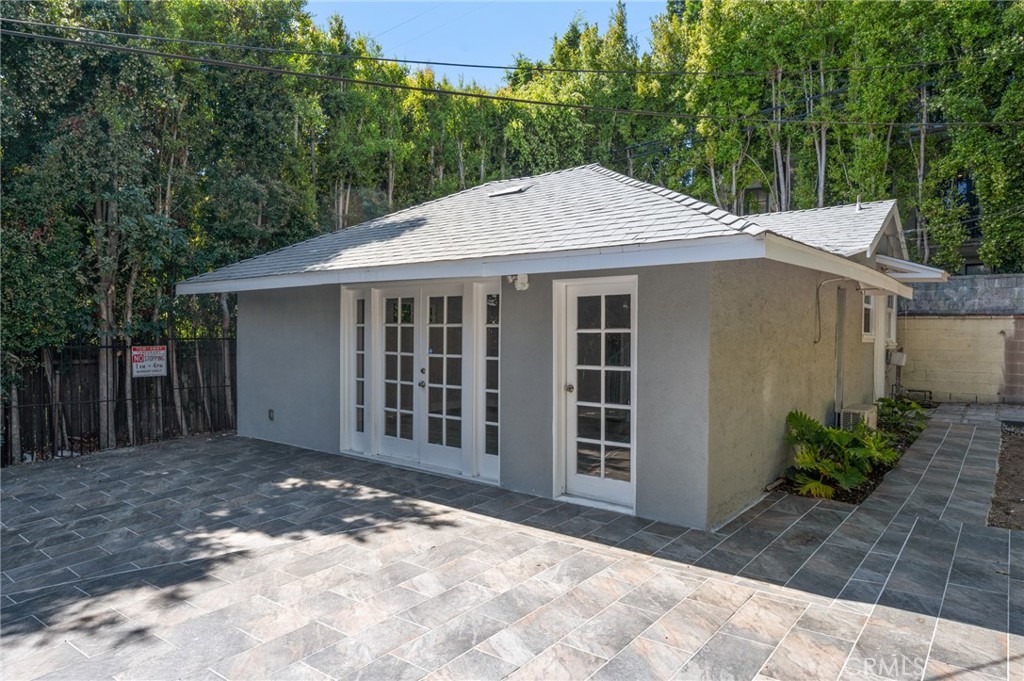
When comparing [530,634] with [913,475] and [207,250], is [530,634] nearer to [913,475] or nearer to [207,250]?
[913,475]

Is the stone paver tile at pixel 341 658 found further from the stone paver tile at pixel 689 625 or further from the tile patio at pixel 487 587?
the stone paver tile at pixel 689 625

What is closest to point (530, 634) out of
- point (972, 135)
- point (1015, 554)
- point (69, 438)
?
point (1015, 554)

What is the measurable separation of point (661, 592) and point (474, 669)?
1.33 m

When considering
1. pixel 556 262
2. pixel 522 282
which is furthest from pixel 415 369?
pixel 556 262

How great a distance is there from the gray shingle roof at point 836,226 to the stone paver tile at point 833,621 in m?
4.89

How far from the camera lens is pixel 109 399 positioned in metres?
8.09

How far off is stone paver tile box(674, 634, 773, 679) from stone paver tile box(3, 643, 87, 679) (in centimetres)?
289

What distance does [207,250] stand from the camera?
9.84 meters

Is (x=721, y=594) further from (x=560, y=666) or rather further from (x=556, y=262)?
(x=556, y=262)

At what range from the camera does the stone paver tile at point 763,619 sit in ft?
9.87

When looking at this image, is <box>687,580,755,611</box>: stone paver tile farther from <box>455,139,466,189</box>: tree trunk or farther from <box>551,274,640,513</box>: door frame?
<box>455,139,466,189</box>: tree trunk

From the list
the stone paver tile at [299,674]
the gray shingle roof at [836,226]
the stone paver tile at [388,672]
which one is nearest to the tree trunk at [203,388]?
Answer: the stone paver tile at [299,674]

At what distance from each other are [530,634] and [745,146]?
1765 cm

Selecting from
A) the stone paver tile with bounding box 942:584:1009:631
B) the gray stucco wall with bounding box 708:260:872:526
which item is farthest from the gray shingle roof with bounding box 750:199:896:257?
the stone paver tile with bounding box 942:584:1009:631
